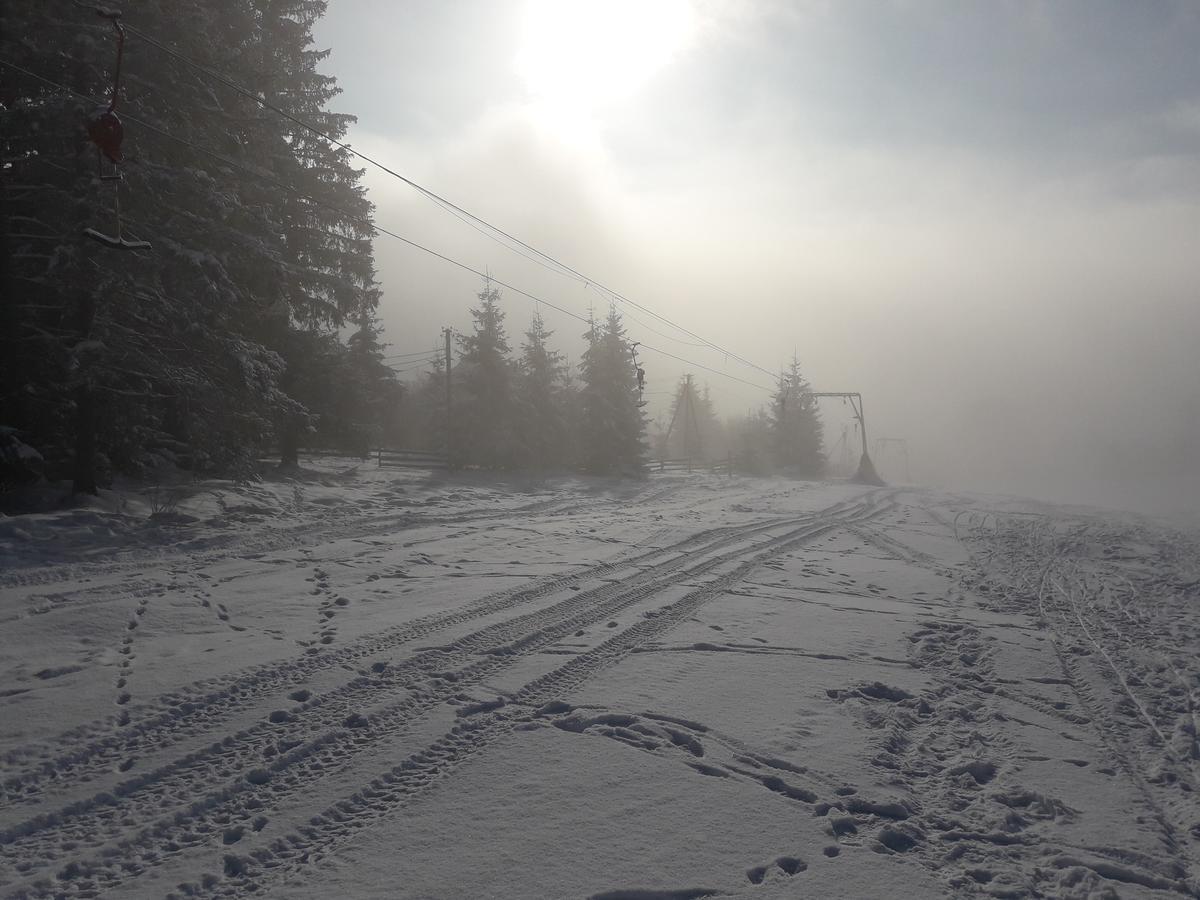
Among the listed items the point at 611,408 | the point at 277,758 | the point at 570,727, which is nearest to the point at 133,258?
the point at 277,758

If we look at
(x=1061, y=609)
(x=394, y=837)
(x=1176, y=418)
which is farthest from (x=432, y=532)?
(x=1176, y=418)

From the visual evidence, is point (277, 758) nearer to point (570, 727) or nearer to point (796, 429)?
point (570, 727)

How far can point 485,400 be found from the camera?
27.5 meters

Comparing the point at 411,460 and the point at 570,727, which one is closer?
the point at 570,727

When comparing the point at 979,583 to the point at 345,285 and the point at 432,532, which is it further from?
the point at 345,285

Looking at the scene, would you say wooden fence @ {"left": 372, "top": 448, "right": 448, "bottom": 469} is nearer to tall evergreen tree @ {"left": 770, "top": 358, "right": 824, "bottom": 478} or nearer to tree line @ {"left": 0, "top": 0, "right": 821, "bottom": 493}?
tree line @ {"left": 0, "top": 0, "right": 821, "bottom": 493}

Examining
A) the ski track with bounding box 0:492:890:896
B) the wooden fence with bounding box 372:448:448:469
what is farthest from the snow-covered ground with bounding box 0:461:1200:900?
the wooden fence with bounding box 372:448:448:469

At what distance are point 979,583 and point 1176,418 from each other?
11706cm

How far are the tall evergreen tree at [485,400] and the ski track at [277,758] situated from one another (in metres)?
20.4

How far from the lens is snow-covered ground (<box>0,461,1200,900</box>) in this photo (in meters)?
2.98

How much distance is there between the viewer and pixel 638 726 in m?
4.34

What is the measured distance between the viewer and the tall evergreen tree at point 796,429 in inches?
1853

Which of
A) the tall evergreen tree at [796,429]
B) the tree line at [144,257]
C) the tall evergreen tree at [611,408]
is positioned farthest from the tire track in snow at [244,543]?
the tall evergreen tree at [796,429]

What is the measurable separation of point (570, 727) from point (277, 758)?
177 cm
